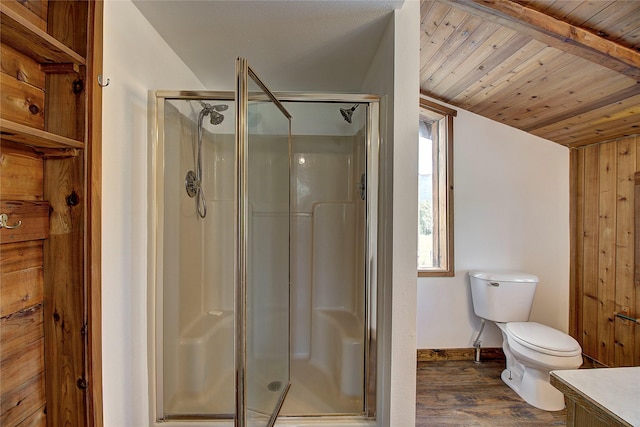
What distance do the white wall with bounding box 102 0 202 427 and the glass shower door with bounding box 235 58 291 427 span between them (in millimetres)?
545

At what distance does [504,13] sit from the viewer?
142cm

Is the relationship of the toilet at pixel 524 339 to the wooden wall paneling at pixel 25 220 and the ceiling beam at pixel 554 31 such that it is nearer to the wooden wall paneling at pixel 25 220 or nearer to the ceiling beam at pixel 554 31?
the ceiling beam at pixel 554 31

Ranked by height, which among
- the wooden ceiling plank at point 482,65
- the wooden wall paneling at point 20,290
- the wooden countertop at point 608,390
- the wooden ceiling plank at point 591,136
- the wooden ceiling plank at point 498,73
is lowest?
the wooden countertop at point 608,390

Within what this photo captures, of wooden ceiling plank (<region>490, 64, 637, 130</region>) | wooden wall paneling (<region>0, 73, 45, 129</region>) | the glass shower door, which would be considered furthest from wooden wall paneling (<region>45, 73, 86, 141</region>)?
wooden ceiling plank (<region>490, 64, 637, 130</region>)

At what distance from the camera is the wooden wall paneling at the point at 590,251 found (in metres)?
2.29

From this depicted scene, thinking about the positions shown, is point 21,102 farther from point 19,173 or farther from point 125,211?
point 125,211

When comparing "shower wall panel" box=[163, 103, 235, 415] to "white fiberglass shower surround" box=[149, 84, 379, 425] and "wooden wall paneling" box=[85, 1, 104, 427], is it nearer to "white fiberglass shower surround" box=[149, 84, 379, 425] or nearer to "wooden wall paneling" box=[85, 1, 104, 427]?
"white fiberglass shower surround" box=[149, 84, 379, 425]

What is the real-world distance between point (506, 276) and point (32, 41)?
298 centimetres

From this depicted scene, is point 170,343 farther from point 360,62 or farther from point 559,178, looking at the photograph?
point 559,178

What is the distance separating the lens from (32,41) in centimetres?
82

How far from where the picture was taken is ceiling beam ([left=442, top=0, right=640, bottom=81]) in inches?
55.9

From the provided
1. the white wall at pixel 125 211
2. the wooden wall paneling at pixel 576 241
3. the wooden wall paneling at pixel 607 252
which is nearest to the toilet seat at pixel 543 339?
the wooden wall paneling at pixel 607 252

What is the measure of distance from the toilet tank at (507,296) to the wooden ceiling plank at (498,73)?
1.52m

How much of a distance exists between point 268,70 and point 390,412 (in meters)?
2.03
